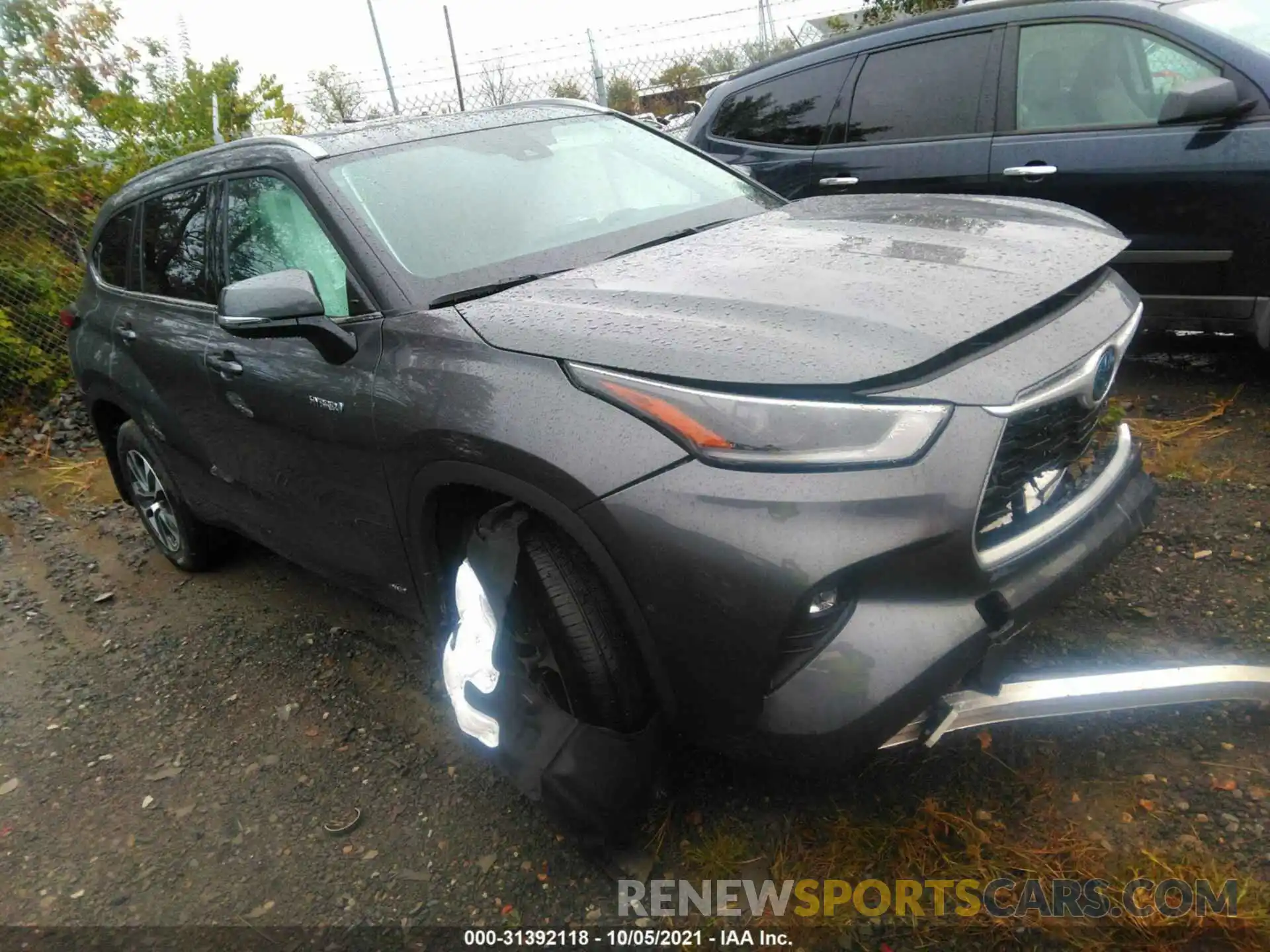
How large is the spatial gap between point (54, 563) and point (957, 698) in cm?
451

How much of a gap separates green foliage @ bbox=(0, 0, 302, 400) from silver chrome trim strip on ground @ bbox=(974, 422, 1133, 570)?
6319 millimetres

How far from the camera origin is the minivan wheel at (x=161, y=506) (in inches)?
153

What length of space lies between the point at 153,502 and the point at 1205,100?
4.61 meters

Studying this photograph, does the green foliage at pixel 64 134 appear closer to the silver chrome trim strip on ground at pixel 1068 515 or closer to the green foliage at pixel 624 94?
the green foliage at pixel 624 94

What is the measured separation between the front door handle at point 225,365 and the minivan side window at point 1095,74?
3.46 meters

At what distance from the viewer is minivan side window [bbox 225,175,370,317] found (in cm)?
255

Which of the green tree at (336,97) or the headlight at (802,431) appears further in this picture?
the green tree at (336,97)

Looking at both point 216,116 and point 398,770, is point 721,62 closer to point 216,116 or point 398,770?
point 216,116

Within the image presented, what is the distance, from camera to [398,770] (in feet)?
8.87

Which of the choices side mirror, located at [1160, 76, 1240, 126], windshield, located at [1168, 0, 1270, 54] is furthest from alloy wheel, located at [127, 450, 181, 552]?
windshield, located at [1168, 0, 1270, 54]

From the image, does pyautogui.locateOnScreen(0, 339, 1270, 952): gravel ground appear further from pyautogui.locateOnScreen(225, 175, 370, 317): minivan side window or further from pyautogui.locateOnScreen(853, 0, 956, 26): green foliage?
pyautogui.locateOnScreen(853, 0, 956, 26): green foliage

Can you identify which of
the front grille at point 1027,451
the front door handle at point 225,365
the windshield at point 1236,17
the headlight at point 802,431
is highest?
the windshield at point 1236,17

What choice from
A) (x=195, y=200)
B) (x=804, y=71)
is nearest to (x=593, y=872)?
(x=195, y=200)

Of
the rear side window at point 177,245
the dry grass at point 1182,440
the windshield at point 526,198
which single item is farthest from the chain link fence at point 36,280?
the dry grass at point 1182,440
